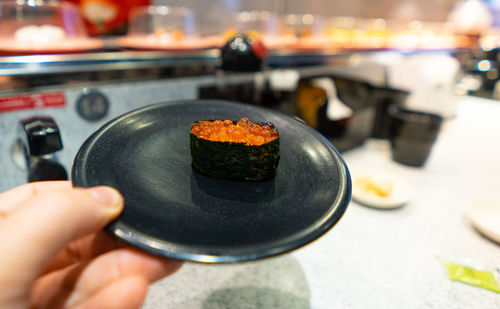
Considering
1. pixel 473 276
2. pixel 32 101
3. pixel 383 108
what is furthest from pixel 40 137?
pixel 383 108

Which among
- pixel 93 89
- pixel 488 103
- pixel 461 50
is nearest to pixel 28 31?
pixel 93 89

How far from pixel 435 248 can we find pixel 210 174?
617 mm

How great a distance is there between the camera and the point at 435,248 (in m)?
0.75

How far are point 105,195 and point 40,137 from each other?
355 mm

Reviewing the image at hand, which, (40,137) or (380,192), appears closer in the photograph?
(40,137)

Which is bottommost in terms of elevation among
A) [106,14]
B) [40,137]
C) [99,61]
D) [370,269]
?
[370,269]

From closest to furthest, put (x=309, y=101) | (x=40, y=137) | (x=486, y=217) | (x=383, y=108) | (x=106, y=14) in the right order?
(x=40, y=137) → (x=486, y=217) → (x=309, y=101) → (x=383, y=108) → (x=106, y=14)

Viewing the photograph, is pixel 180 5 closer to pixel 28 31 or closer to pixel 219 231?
pixel 28 31

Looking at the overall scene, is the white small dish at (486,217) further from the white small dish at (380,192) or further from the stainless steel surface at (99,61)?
the stainless steel surface at (99,61)

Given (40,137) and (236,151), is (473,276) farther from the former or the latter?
(40,137)

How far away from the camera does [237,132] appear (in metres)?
0.54

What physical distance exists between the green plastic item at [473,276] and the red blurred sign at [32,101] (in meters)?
1.09

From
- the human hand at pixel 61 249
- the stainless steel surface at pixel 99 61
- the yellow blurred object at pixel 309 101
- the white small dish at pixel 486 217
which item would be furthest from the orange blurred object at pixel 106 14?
the white small dish at pixel 486 217

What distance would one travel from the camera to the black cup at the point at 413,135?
1.11 metres
